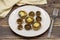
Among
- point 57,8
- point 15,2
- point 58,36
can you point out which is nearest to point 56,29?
point 58,36

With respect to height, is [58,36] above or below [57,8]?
below

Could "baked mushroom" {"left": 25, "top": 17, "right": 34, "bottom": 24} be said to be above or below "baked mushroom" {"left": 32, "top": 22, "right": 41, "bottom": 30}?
above

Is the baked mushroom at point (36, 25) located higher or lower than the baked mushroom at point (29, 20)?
lower

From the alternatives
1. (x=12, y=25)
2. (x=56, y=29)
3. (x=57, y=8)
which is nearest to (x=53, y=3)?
(x=57, y=8)

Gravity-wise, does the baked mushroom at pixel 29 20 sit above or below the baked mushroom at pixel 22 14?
below

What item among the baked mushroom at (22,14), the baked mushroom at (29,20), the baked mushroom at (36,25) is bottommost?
the baked mushroom at (36,25)

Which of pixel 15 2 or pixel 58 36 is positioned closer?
pixel 58 36

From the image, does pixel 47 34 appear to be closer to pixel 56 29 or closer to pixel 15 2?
pixel 56 29

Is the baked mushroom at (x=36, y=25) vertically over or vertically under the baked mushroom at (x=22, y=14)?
under

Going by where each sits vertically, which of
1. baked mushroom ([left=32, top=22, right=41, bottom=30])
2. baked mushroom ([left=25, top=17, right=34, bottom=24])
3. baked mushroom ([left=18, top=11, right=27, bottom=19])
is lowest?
baked mushroom ([left=32, top=22, right=41, bottom=30])

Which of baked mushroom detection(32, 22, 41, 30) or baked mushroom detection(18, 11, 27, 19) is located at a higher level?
baked mushroom detection(18, 11, 27, 19)
